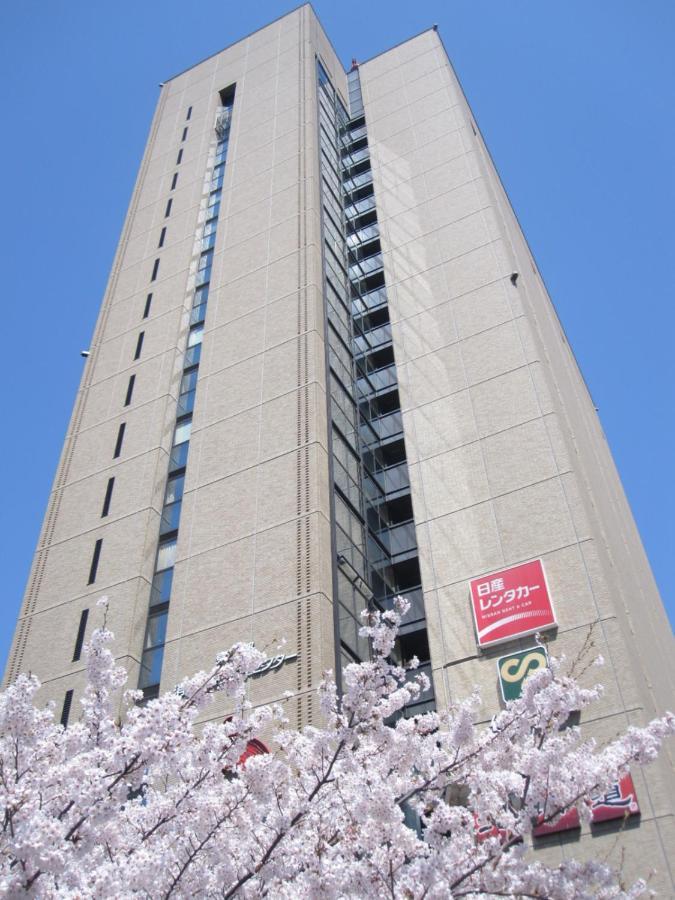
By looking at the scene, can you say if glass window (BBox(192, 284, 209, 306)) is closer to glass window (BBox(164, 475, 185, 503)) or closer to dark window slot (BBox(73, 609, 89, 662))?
glass window (BBox(164, 475, 185, 503))

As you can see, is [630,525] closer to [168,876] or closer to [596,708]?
[596,708]

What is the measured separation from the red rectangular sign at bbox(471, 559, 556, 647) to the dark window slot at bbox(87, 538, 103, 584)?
42.5 ft

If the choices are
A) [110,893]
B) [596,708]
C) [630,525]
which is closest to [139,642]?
[596,708]

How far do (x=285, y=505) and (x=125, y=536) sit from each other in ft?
21.5

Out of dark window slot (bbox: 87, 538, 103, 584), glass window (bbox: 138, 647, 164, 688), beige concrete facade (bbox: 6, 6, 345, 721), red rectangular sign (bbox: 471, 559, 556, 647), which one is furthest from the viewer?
dark window slot (bbox: 87, 538, 103, 584)

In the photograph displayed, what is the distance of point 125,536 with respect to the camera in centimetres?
2931

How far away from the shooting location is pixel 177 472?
31203mm

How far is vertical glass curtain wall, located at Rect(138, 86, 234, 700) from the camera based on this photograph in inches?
1018

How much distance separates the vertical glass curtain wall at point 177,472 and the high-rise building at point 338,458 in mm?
104

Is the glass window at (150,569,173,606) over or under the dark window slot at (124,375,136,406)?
under

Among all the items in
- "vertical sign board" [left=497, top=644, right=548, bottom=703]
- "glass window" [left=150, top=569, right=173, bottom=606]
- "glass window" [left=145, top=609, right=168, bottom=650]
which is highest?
"glass window" [left=150, top=569, right=173, bottom=606]

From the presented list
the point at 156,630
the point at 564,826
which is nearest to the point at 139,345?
the point at 156,630

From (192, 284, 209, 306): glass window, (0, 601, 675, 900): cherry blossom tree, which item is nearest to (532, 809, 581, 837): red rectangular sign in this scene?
(0, 601, 675, 900): cherry blossom tree

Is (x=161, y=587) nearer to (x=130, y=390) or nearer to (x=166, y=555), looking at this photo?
(x=166, y=555)
